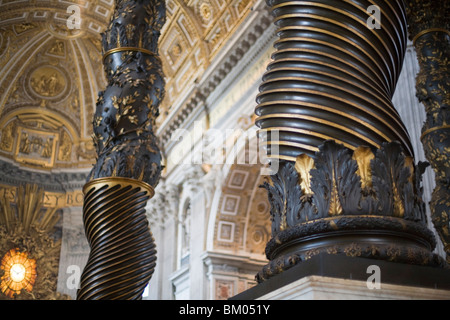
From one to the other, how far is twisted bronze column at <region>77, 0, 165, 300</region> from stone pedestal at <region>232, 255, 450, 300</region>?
1.26 meters

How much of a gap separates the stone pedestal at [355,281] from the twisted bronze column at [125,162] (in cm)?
126

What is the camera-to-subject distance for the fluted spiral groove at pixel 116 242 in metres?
2.88

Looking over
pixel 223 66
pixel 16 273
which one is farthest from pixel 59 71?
pixel 223 66

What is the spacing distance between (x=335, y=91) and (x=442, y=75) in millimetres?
2352

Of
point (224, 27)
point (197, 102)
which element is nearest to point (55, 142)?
point (197, 102)

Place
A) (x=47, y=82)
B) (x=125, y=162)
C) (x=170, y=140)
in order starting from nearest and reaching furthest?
(x=125, y=162)
(x=170, y=140)
(x=47, y=82)

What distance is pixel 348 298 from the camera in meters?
1.60

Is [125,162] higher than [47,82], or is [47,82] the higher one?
[47,82]

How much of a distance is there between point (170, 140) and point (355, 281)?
15823 mm

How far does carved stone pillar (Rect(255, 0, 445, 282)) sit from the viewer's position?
74.8 inches

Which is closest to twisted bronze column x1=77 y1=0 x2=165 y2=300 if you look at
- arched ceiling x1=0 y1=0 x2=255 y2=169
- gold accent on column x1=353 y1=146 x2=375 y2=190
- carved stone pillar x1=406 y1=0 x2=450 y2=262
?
gold accent on column x1=353 y1=146 x2=375 y2=190

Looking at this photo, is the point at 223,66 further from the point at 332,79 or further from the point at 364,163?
the point at 364,163

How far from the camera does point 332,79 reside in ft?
7.02

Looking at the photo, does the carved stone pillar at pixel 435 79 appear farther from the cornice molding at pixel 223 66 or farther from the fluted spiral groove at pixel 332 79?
the cornice molding at pixel 223 66
